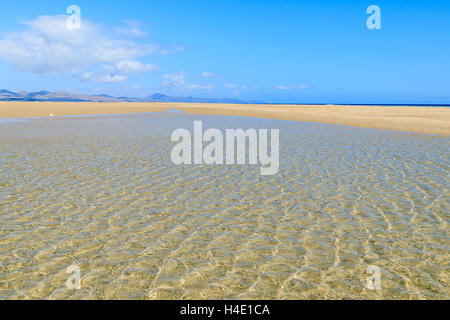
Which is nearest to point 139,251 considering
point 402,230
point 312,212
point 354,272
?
point 354,272

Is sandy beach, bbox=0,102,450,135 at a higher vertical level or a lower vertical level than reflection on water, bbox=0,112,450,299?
higher

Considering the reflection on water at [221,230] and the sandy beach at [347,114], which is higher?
the sandy beach at [347,114]

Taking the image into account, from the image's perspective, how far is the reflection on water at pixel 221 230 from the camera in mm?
5219

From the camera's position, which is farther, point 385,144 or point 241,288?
point 385,144

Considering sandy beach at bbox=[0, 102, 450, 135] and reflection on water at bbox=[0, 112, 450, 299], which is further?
sandy beach at bbox=[0, 102, 450, 135]

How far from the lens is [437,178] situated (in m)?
12.0

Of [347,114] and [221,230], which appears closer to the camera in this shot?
[221,230]

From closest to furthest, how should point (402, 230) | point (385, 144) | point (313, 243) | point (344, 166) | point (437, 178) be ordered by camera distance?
point (313, 243) → point (402, 230) → point (437, 178) → point (344, 166) → point (385, 144)

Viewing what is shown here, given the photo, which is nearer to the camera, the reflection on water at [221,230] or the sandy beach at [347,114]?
the reflection on water at [221,230]

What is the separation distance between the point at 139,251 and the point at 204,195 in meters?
3.79

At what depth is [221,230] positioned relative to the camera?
731cm

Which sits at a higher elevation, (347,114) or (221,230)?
(347,114)

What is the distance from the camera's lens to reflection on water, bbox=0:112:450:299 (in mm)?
5219

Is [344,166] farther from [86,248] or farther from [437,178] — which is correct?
[86,248]
